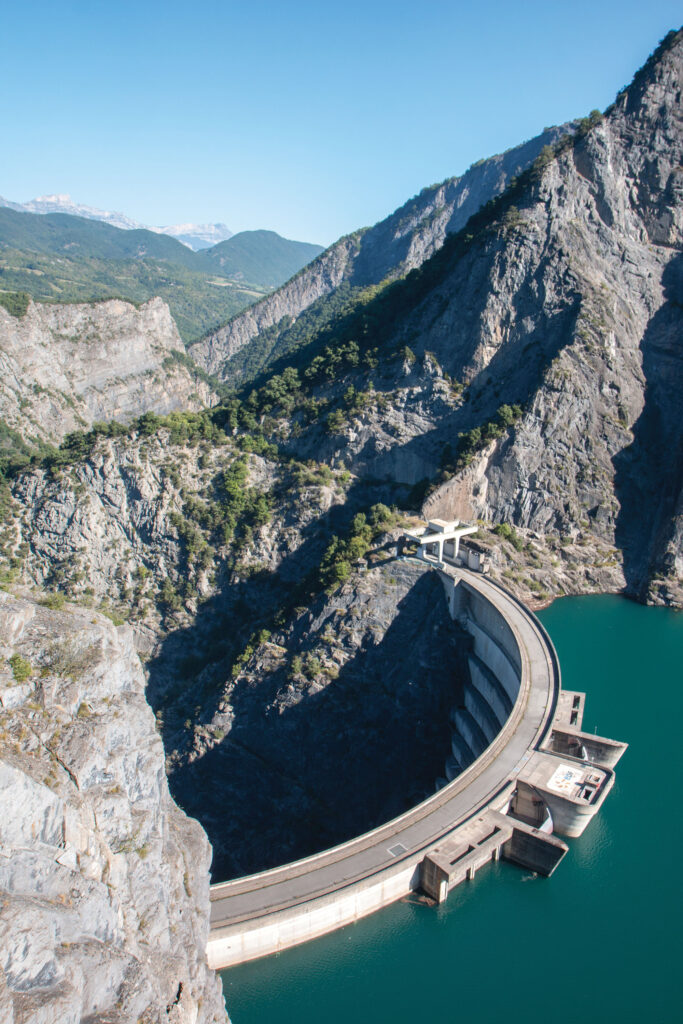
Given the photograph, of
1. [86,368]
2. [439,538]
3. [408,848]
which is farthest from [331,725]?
[86,368]

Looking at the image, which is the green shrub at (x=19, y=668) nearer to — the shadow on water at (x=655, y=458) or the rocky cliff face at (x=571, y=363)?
the rocky cliff face at (x=571, y=363)

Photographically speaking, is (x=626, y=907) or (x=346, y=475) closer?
(x=626, y=907)

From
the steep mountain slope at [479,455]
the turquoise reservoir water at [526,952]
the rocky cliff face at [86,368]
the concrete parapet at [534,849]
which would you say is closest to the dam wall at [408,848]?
the concrete parapet at [534,849]

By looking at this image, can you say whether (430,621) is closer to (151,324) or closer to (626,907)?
(626,907)

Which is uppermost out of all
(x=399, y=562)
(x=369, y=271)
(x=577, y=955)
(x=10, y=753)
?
(x=369, y=271)

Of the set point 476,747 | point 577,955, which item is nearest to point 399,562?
point 476,747

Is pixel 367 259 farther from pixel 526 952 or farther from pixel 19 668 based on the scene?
pixel 19 668
